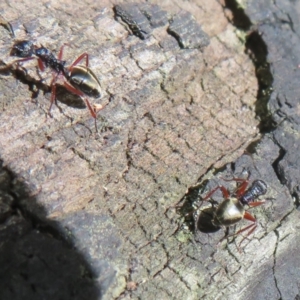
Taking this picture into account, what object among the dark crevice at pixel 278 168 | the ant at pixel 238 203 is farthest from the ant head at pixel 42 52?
the dark crevice at pixel 278 168

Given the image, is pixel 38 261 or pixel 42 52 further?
pixel 42 52

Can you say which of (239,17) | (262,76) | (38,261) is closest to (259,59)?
(262,76)

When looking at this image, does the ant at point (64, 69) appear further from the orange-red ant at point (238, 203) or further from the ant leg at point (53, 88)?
the orange-red ant at point (238, 203)

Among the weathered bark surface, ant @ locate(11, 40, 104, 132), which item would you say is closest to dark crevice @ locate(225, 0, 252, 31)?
the weathered bark surface

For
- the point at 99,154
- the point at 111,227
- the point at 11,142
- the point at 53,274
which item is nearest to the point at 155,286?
the point at 111,227

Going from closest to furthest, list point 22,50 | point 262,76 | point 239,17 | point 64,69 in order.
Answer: point 22,50 → point 64,69 → point 262,76 → point 239,17

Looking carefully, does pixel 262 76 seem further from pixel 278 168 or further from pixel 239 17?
pixel 278 168
